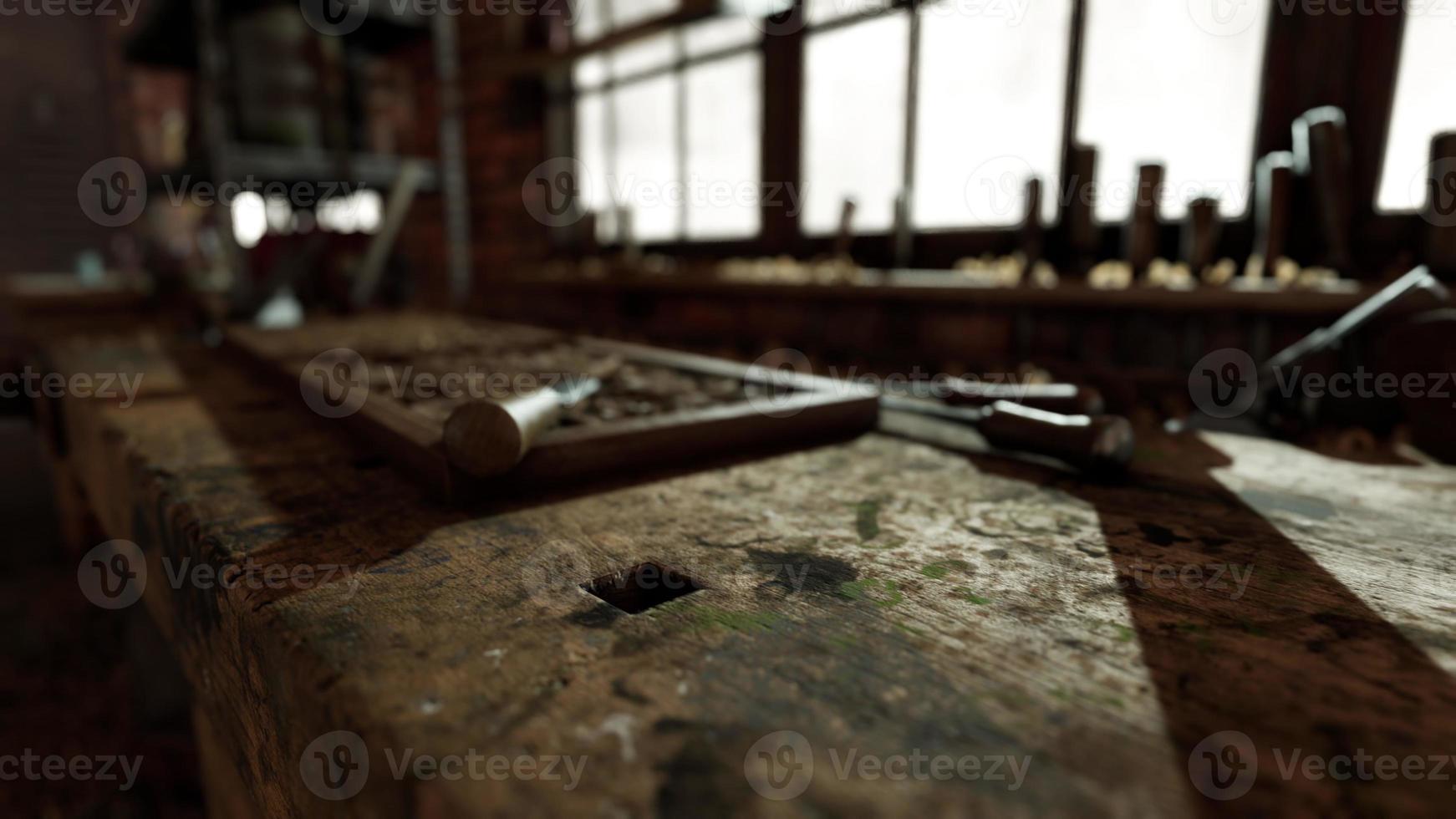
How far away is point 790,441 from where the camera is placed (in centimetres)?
122

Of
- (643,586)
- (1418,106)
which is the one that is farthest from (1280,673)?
(1418,106)

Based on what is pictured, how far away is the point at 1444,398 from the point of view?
1.11m

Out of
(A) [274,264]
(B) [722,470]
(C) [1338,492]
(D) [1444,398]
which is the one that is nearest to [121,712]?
(A) [274,264]

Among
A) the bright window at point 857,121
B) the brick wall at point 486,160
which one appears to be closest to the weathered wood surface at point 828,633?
the bright window at point 857,121

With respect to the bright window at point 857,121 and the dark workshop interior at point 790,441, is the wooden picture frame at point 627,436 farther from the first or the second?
Answer: the bright window at point 857,121

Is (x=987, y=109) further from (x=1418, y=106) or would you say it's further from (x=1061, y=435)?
(x=1061, y=435)

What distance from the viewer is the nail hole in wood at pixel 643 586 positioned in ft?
2.30

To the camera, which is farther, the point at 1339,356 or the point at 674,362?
the point at 674,362

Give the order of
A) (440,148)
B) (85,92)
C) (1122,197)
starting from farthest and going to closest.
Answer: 1. (85,92)
2. (440,148)
3. (1122,197)

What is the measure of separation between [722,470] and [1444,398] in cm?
110

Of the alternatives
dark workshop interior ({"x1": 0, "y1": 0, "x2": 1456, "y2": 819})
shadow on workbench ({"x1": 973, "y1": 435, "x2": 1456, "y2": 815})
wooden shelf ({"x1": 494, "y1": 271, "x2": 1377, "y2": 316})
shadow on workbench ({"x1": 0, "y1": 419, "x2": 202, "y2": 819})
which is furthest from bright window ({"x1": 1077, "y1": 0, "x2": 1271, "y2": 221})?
shadow on workbench ({"x1": 0, "y1": 419, "x2": 202, "y2": 819})

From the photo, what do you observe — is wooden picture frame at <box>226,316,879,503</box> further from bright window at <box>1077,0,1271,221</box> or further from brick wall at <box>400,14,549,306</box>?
brick wall at <box>400,14,549,306</box>

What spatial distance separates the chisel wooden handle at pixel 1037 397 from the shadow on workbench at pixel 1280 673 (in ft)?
1.37

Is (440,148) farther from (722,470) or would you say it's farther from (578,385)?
(722,470)
